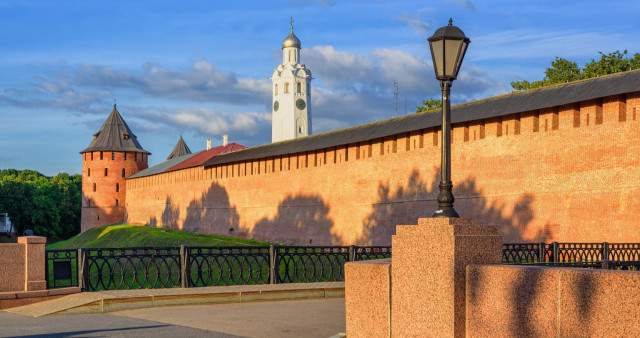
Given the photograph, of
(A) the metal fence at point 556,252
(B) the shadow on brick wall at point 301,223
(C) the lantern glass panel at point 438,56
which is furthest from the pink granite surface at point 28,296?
(B) the shadow on brick wall at point 301,223

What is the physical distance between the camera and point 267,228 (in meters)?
38.6

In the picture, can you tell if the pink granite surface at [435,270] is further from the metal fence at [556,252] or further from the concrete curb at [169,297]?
the metal fence at [556,252]

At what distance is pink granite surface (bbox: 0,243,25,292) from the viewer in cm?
1114

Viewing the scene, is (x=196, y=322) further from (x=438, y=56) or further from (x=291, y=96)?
(x=291, y=96)

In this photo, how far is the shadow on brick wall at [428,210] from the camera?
935 inches

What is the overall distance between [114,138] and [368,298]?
2576 inches

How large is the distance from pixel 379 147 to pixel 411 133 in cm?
222

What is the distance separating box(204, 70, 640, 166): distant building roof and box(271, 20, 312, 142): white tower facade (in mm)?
37620

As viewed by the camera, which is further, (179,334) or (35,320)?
(35,320)

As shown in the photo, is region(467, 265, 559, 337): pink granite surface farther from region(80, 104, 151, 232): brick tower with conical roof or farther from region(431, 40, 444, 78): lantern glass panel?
region(80, 104, 151, 232): brick tower with conical roof

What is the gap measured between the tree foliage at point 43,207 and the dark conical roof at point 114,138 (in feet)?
21.3

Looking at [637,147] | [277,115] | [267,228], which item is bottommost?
[267,228]

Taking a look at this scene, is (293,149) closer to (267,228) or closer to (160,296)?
(267,228)

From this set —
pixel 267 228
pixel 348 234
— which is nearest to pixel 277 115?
pixel 267 228
